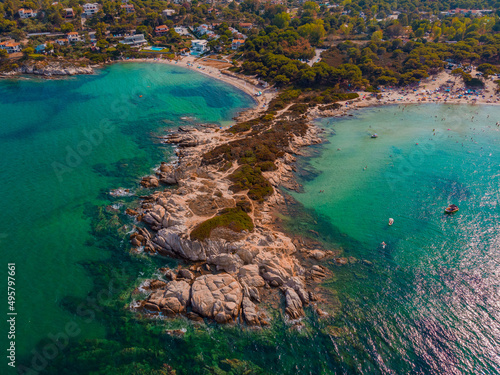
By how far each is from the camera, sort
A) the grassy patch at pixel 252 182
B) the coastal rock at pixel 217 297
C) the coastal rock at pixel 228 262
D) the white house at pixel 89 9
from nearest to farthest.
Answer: the coastal rock at pixel 217 297 < the coastal rock at pixel 228 262 < the grassy patch at pixel 252 182 < the white house at pixel 89 9

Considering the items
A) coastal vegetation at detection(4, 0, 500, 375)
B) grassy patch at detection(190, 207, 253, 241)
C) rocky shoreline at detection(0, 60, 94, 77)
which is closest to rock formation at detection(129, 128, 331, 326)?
grassy patch at detection(190, 207, 253, 241)

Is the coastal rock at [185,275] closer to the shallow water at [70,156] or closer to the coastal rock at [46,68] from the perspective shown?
the shallow water at [70,156]

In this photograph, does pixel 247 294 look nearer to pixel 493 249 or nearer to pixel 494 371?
pixel 494 371

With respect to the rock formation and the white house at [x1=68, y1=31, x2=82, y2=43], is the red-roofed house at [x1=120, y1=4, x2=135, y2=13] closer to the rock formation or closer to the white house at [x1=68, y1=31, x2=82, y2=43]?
the white house at [x1=68, y1=31, x2=82, y2=43]

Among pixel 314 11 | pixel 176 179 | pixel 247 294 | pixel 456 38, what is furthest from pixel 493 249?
pixel 314 11

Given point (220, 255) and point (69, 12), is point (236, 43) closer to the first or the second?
point (69, 12)

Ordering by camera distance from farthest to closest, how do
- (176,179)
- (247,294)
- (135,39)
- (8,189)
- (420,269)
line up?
(135,39) < (176,179) < (8,189) < (420,269) < (247,294)

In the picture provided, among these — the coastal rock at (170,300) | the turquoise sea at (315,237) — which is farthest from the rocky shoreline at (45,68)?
the coastal rock at (170,300)
